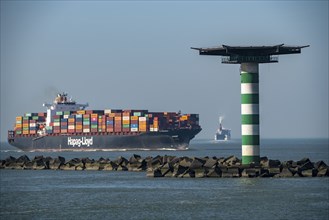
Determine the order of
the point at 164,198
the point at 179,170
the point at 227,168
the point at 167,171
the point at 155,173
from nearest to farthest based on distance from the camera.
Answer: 1. the point at 164,198
2. the point at 227,168
3. the point at 179,170
4. the point at 167,171
5. the point at 155,173

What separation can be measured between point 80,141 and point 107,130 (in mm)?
7820

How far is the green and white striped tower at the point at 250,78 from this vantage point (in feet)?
238

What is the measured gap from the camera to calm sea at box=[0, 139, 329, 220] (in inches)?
2012

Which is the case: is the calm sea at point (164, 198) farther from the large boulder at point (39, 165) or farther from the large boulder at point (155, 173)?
the large boulder at point (39, 165)

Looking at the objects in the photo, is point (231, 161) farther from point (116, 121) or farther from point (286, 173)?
point (116, 121)

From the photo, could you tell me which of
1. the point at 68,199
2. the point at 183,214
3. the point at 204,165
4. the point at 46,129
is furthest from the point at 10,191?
the point at 46,129

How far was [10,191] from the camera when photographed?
6925 centimetres

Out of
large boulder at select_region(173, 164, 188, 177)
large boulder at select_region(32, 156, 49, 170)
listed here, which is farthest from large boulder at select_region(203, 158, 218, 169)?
large boulder at select_region(32, 156, 49, 170)

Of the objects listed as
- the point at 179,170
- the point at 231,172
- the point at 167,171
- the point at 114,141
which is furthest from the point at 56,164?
the point at 114,141

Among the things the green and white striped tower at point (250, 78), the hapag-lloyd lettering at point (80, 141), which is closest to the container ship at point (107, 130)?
the hapag-lloyd lettering at point (80, 141)

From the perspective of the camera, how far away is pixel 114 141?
163125 mm

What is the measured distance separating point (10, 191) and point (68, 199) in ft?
33.4

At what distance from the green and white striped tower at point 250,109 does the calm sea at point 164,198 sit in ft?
12.5

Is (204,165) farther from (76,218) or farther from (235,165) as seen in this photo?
(76,218)
